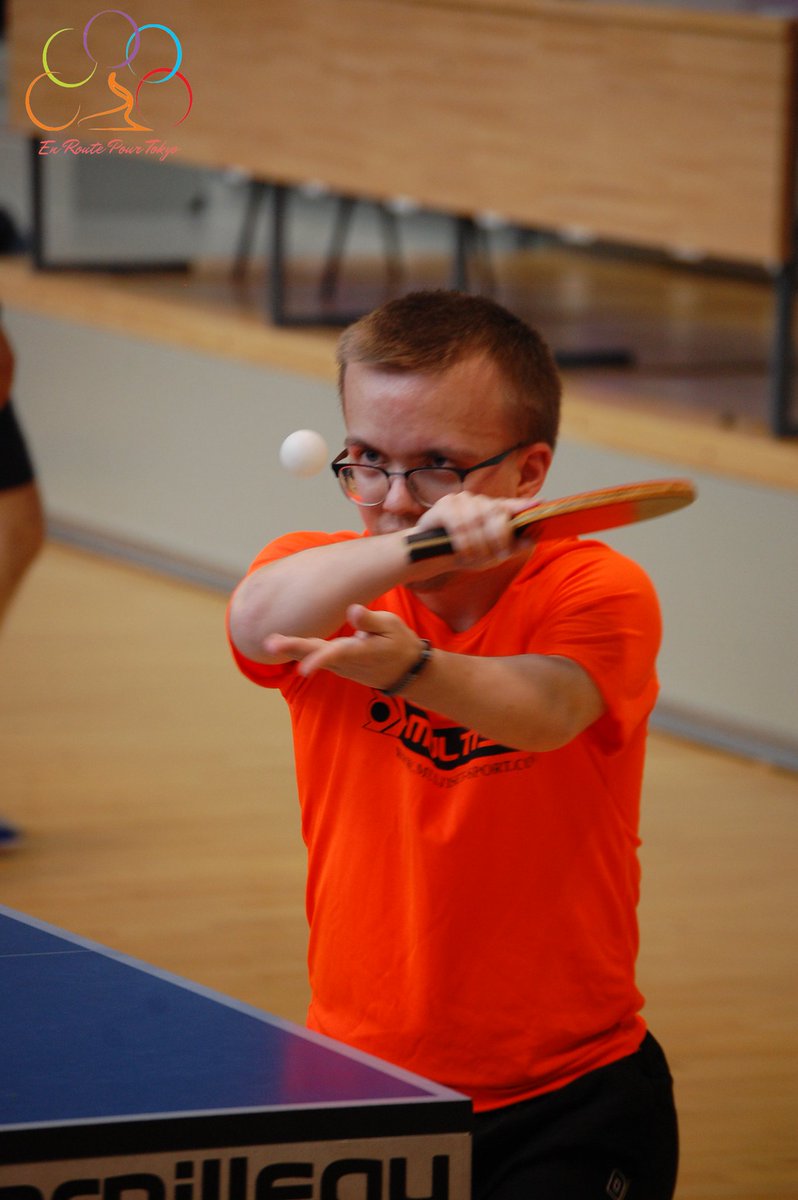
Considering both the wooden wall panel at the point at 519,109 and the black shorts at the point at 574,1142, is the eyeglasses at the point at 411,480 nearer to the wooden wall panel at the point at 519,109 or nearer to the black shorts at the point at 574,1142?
the black shorts at the point at 574,1142

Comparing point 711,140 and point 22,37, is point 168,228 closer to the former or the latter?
point 22,37

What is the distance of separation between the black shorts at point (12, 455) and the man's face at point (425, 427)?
230cm

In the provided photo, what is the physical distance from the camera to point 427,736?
67.9 inches

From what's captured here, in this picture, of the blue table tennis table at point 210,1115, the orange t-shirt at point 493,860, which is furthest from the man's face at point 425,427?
the blue table tennis table at point 210,1115

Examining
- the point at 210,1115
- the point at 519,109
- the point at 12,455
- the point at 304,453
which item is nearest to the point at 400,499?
the point at 304,453

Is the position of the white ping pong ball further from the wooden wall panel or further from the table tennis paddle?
the wooden wall panel

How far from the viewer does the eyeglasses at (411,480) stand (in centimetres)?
165

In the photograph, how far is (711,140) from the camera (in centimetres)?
432

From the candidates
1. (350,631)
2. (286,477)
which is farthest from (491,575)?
(286,477)

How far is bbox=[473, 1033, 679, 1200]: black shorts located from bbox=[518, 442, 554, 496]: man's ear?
0.54 metres

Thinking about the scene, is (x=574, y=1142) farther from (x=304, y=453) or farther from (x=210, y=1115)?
(x=304, y=453)

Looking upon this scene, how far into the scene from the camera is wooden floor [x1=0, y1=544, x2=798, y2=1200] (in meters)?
2.91

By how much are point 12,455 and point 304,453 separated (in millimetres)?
2295

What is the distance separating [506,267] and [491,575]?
7.13 metres
